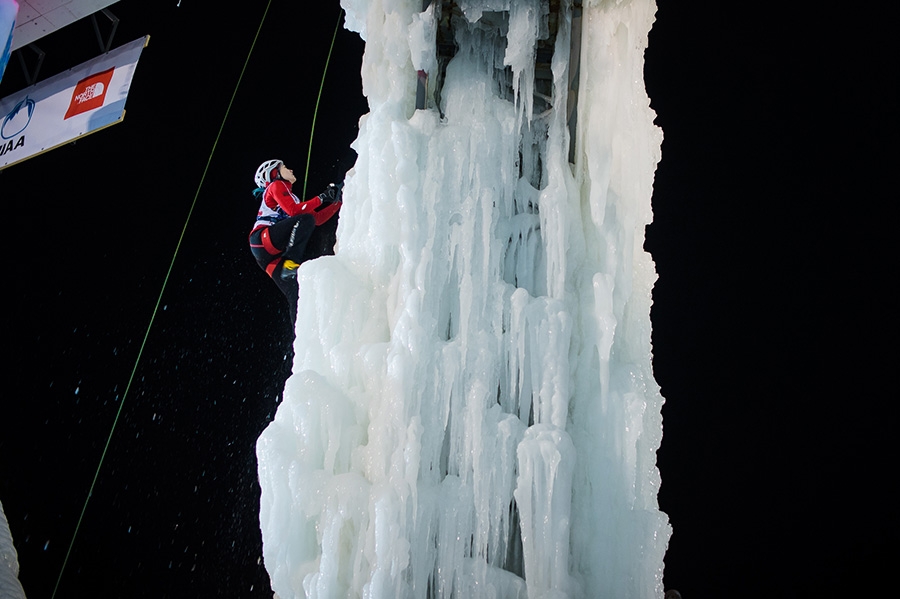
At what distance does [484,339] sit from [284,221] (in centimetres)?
282

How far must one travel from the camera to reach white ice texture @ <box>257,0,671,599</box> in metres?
3.99

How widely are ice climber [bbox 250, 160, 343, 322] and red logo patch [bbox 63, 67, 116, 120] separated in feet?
5.76

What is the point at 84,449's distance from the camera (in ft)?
37.7

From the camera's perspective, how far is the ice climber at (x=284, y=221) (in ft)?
21.2

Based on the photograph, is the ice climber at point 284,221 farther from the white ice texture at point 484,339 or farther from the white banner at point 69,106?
the white banner at point 69,106

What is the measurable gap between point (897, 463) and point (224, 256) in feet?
31.5

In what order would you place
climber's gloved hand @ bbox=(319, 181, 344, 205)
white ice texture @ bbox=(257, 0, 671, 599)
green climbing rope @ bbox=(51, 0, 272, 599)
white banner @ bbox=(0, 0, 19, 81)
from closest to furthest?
1. white ice texture @ bbox=(257, 0, 671, 599)
2. white banner @ bbox=(0, 0, 19, 81)
3. climber's gloved hand @ bbox=(319, 181, 344, 205)
4. green climbing rope @ bbox=(51, 0, 272, 599)

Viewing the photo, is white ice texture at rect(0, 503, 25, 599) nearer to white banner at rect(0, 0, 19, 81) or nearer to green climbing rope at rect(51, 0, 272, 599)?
white banner at rect(0, 0, 19, 81)

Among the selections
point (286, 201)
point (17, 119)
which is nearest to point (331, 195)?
point (286, 201)

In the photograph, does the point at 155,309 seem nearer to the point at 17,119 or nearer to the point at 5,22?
the point at 17,119

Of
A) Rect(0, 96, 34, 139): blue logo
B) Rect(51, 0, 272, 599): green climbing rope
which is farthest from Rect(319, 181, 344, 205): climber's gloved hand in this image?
Rect(51, 0, 272, 599): green climbing rope

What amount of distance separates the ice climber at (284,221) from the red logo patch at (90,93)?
5.76 ft

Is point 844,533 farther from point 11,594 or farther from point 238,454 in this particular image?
point 11,594

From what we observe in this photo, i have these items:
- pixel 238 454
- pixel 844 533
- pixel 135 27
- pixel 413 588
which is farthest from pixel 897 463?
pixel 135 27
